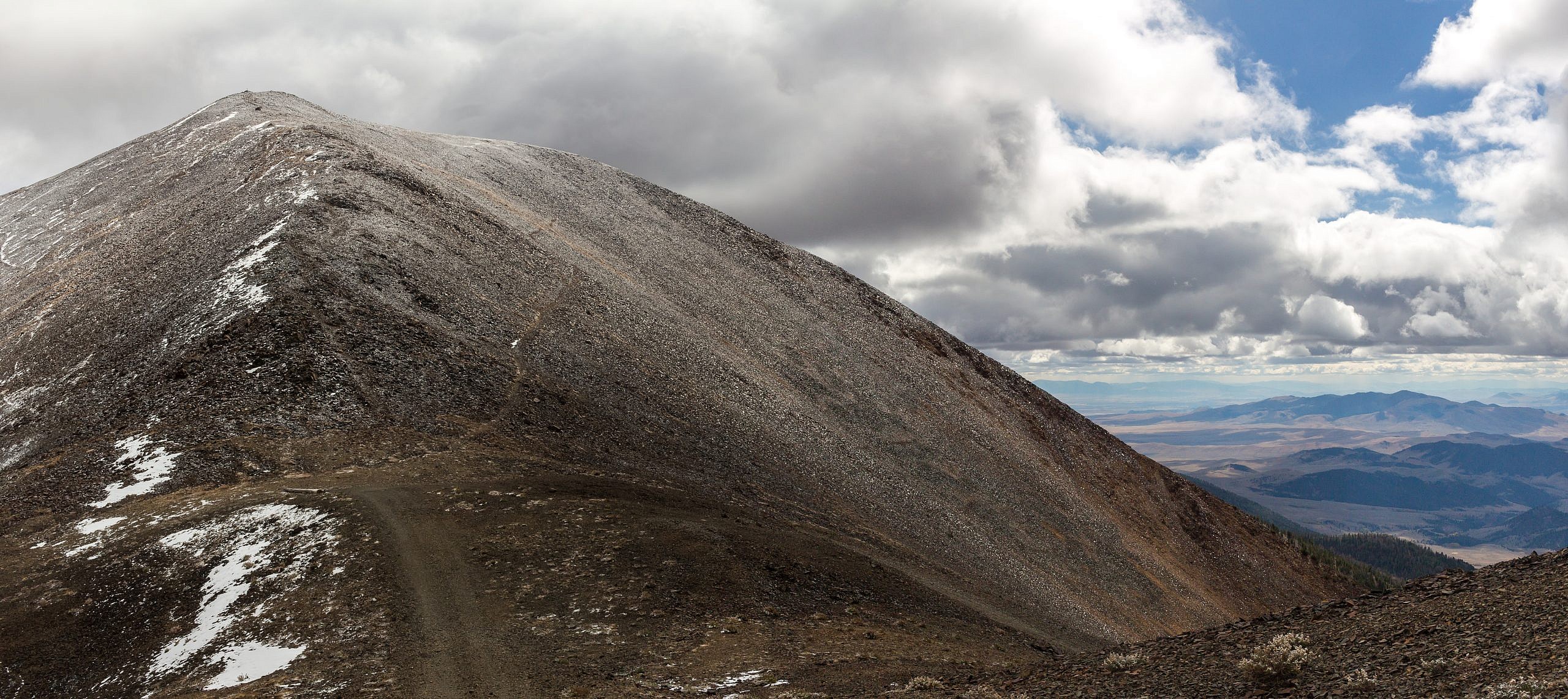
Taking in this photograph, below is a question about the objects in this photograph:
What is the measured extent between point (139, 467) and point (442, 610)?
1600cm

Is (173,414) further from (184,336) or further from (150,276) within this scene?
(150,276)

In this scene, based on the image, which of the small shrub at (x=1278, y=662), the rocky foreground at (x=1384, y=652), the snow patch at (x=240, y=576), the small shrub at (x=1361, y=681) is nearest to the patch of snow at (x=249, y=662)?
the snow patch at (x=240, y=576)

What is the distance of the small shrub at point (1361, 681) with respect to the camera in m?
11.2

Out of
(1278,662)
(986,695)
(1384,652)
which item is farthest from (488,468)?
(1384,652)

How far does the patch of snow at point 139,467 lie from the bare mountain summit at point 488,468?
0.58 feet

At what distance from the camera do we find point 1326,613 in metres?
14.9

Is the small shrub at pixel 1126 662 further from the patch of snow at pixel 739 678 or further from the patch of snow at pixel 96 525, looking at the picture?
the patch of snow at pixel 96 525

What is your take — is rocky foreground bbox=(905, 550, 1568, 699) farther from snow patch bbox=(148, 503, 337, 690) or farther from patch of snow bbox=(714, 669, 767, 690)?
snow patch bbox=(148, 503, 337, 690)

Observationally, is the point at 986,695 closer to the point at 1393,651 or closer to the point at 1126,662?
the point at 1126,662

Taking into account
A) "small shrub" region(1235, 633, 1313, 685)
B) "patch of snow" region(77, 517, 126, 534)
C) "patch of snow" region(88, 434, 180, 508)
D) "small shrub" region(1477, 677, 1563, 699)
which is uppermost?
"patch of snow" region(88, 434, 180, 508)

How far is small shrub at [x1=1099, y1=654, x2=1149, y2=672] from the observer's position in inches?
583

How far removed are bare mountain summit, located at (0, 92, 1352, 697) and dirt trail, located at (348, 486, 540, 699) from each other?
115 mm

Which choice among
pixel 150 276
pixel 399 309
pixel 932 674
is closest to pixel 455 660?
pixel 932 674

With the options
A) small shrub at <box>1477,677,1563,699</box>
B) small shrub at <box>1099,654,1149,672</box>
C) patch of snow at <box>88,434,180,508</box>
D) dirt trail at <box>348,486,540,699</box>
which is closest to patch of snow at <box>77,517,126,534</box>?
patch of snow at <box>88,434,180,508</box>
